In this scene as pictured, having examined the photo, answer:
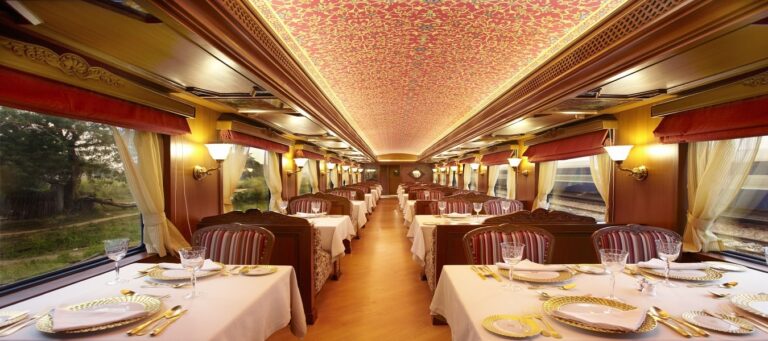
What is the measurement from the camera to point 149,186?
3951 millimetres

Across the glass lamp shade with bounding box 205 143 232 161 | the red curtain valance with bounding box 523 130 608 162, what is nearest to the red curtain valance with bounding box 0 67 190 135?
the glass lamp shade with bounding box 205 143 232 161

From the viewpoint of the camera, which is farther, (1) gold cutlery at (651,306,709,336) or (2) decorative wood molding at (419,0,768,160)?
(2) decorative wood molding at (419,0,768,160)

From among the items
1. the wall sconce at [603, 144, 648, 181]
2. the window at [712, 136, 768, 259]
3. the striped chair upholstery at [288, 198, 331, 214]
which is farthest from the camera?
the striped chair upholstery at [288, 198, 331, 214]

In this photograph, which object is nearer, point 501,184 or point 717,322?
point 717,322

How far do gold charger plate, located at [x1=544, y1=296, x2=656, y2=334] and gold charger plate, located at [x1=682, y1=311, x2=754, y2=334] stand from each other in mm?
177

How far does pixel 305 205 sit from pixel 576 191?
5.44 metres

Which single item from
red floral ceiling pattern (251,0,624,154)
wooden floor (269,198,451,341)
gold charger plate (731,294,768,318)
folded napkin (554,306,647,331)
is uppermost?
red floral ceiling pattern (251,0,624,154)

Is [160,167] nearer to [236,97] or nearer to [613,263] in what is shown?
[236,97]

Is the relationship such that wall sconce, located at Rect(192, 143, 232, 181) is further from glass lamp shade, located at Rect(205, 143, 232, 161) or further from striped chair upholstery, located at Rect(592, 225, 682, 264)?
striped chair upholstery, located at Rect(592, 225, 682, 264)

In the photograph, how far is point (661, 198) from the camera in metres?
4.48

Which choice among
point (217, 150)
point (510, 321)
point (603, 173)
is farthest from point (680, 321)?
point (217, 150)

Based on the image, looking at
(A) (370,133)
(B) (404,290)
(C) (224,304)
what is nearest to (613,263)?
(C) (224,304)

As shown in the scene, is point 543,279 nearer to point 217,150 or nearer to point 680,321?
Answer: point 680,321

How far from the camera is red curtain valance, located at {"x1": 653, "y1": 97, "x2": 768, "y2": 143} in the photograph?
3.16 metres
